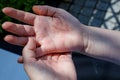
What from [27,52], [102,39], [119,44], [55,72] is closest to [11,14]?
[27,52]

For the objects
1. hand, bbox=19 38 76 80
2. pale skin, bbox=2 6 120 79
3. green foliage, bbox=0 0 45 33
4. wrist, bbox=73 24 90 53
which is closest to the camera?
hand, bbox=19 38 76 80

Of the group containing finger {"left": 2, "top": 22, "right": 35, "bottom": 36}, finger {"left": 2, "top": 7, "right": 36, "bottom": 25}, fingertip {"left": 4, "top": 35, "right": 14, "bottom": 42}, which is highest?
finger {"left": 2, "top": 7, "right": 36, "bottom": 25}

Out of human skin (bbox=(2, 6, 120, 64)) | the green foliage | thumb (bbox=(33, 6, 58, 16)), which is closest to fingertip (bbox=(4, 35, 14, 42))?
human skin (bbox=(2, 6, 120, 64))

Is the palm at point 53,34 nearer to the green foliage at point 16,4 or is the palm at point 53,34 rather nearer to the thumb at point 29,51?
the thumb at point 29,51

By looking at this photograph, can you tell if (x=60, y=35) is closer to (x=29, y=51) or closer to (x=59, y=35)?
(x=59, y=35)

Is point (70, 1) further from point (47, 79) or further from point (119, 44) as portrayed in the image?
point (47, 79)

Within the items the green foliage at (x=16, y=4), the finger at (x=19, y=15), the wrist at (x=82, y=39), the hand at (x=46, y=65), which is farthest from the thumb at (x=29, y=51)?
the green foliage at (x=16, y=4)

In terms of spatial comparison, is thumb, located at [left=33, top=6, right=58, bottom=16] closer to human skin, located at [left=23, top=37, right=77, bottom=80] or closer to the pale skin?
the pale skin

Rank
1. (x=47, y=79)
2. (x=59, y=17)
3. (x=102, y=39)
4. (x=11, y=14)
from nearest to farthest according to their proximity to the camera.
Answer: (x=47, y=79) < (x=11, y=14) < (x=59, y=17) < (x=102, y=39)
